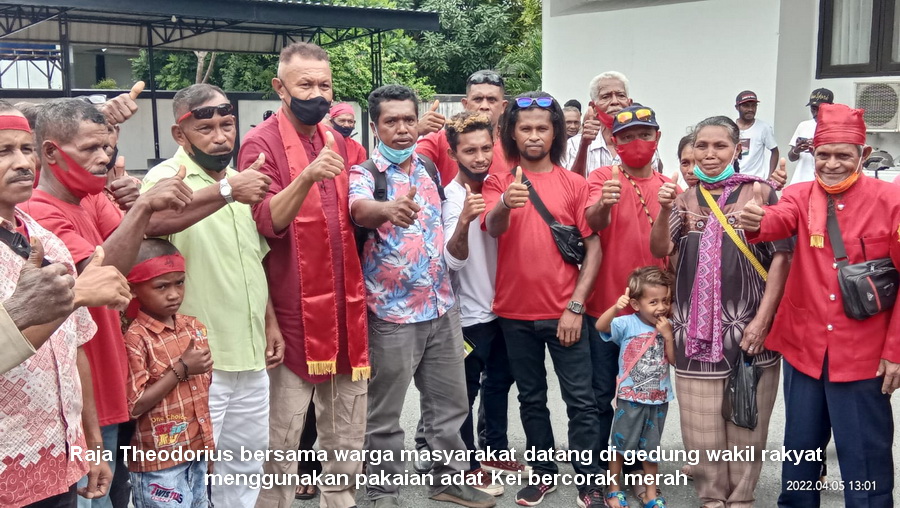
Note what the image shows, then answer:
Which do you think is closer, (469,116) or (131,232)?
(131,232)

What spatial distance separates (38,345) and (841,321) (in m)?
3.26

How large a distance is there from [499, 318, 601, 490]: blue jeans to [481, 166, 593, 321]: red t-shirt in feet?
0.30

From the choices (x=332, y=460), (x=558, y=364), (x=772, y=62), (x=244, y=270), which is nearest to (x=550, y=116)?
(x=558, y=364)

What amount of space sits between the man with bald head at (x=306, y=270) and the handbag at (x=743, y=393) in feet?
6.07

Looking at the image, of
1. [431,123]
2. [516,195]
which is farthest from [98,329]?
[431,123]

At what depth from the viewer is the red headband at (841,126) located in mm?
3668

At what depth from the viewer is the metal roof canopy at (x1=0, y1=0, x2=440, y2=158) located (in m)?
14.0

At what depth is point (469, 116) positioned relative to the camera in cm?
446

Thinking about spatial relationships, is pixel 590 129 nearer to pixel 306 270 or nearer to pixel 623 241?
pixel 623 241

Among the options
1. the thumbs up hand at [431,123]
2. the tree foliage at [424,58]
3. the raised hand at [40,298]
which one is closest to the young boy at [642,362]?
the thumbs up hand at [431,123]

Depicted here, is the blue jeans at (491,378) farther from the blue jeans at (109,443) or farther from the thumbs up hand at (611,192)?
the blue jeans at (109,443)

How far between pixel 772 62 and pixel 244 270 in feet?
26.4

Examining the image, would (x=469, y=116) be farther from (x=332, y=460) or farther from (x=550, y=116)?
(x=332, y=460)

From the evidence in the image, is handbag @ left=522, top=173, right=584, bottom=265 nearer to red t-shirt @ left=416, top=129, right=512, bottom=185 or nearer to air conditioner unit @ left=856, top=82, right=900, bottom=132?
red t-shirt @ left=416, top=129, right=512, bottom=185
